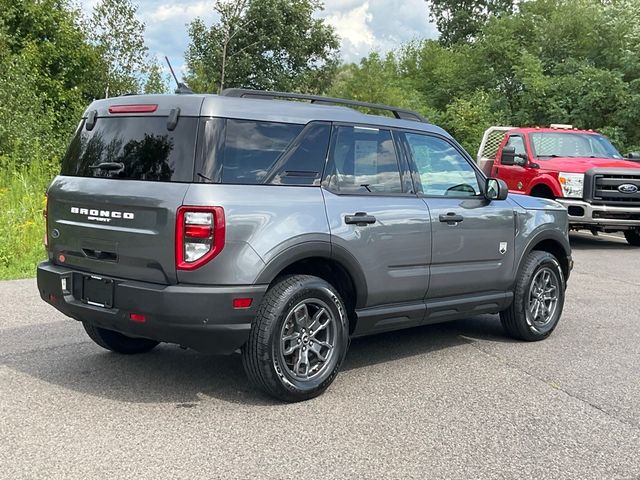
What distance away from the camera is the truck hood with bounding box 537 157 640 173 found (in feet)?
42.6

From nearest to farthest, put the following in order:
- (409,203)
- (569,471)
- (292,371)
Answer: (569,471) → (292,371) → (409,203)

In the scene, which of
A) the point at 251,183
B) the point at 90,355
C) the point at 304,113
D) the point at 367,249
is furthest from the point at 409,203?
the point at 90,355

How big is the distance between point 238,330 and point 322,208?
973mm

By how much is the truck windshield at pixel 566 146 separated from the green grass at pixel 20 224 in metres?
8.78

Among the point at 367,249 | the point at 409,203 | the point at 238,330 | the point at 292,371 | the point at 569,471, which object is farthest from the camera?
the point at 409,203

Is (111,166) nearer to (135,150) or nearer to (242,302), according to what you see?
(135,150)

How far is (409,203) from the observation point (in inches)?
208

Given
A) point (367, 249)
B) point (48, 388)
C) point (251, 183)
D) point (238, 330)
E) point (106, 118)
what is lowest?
point (48, 388)

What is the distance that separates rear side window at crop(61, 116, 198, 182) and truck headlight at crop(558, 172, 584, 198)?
9880 mm

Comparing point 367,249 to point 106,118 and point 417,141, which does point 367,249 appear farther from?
point 106,118

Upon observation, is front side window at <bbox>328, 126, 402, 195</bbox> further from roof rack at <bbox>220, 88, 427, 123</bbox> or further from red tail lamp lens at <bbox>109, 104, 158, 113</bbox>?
red tail lamp lens at <bbox>109, 104, 158, 113</bbox>

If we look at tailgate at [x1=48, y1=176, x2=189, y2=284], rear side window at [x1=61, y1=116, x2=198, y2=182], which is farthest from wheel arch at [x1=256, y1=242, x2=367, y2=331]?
rear side window at [x1=61, y1=116, x2=198, y2=182]

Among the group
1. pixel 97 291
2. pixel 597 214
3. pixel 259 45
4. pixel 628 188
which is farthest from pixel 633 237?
pixel 259 45

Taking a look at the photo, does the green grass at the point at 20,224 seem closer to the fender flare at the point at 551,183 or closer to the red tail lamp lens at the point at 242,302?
the red tail lamp lens at the point at 242,302
